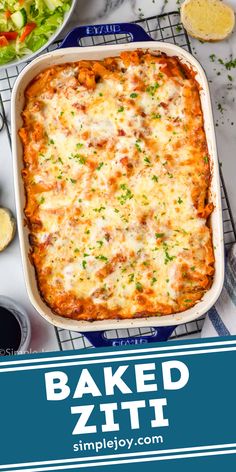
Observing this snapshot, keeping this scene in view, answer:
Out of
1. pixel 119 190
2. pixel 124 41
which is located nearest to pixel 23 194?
pixel 119 190

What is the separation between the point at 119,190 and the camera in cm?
294

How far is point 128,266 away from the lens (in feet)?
9.64

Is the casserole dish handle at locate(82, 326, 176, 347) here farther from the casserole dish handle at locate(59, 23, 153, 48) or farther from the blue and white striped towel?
the casserole dish handle at locate(59, 23, 153, 48)

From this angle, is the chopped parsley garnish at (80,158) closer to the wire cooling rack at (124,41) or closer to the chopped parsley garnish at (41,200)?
the chopped parsley garnish at (41,200)

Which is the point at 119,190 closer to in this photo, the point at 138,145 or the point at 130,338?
the point at 138,145

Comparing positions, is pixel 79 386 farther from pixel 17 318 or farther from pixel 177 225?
pixel 177 225

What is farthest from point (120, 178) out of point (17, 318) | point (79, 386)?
point (79, 386)

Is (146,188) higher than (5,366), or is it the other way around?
(146,188)

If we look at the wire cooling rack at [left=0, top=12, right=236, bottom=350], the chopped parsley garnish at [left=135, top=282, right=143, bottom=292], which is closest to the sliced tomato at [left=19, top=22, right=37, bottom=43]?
the wire cooling rack at [left=0, top=12, right=236, bottom=350]

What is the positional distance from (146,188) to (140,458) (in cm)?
146

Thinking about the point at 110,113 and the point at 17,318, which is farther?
the point at 17,318

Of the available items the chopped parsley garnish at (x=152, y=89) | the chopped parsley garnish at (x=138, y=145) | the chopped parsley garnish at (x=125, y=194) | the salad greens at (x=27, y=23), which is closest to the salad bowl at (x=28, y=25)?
the salad greens at (x=27, y=23)

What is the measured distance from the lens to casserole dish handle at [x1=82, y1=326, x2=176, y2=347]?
2.90 metres

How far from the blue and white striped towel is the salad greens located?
1480 mm
